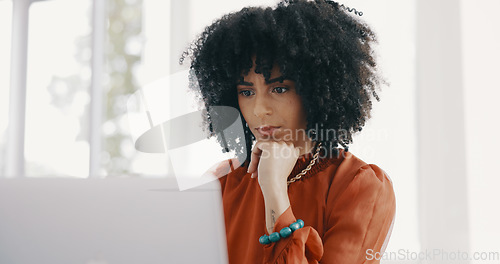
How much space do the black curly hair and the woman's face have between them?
2 centimetres

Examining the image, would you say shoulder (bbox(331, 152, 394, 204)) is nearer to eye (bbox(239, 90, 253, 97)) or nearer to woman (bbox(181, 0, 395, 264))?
woman (bbox(181, 0, 395, 264))

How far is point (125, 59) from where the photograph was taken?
7.32ft

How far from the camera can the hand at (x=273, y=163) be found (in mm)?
871

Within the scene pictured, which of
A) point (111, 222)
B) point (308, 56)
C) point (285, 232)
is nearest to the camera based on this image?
point (111, 222)

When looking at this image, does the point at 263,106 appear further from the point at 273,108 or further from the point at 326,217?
the point at 326,217

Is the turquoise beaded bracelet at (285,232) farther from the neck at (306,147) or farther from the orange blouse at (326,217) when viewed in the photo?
the neck at (306,147)

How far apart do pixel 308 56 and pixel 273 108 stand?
0.44 ft

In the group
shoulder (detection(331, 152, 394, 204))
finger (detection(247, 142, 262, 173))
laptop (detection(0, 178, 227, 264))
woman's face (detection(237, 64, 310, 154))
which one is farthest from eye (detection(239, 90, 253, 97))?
laptop (detection(0, 178, 227, 264))

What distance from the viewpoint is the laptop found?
0.39 meters

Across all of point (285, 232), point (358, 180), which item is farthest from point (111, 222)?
point (358, 180)

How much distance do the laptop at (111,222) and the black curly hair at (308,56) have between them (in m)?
0.54

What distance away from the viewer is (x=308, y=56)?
0.93 meters

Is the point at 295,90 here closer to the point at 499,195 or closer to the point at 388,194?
the point at 388,194

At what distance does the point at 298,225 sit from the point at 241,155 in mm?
328
